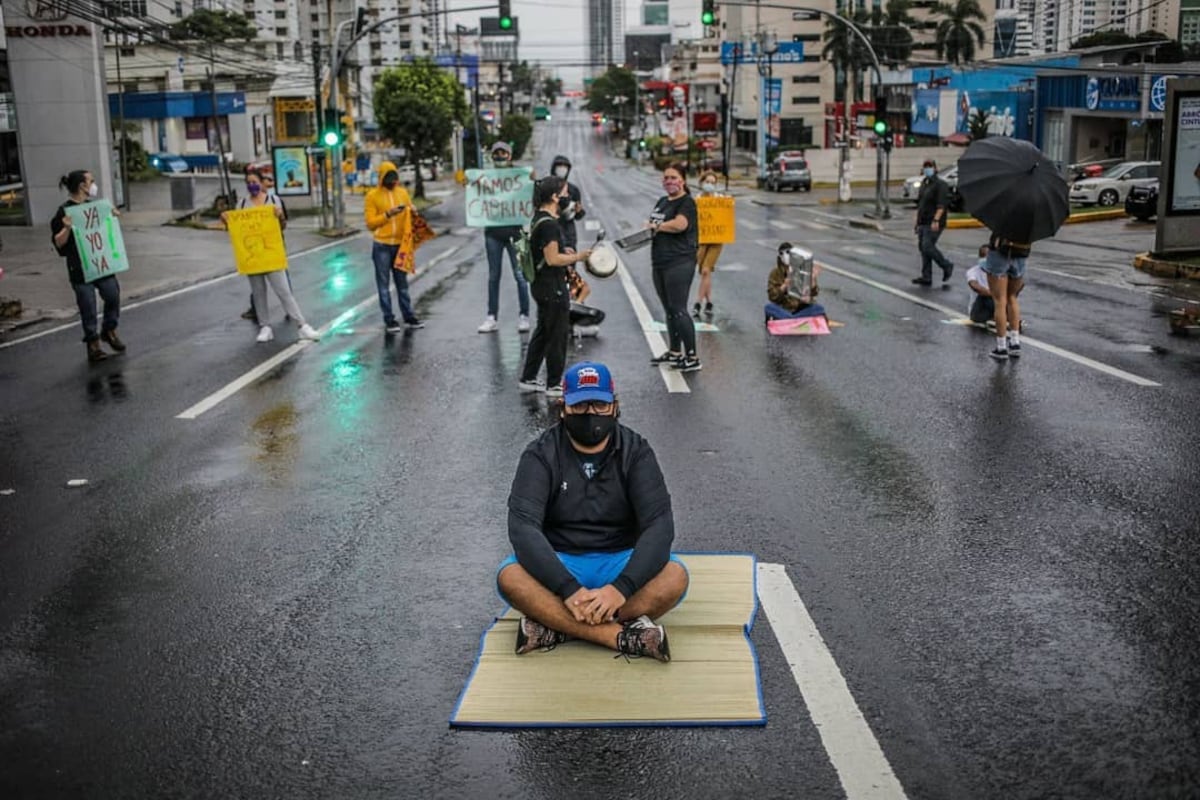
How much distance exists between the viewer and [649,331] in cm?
1576

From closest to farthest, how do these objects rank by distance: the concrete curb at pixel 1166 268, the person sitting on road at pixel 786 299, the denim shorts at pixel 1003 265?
the denim shorts at pixel 1003 265, the person sitting on road at pixel 786 299, the concrete curb at pixel 1166 268

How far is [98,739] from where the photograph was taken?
4910 millimetres

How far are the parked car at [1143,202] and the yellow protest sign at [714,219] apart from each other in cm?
2099

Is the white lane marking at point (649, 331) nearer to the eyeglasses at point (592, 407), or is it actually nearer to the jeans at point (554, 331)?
the jeans at point (554, 331)

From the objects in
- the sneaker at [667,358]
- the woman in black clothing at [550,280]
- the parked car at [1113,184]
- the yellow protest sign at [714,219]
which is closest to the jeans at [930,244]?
the yellow protest sign at [714,219]

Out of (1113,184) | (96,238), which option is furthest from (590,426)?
(1113,184)

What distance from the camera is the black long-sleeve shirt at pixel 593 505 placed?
573 cm

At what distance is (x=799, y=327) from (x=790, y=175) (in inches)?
2000

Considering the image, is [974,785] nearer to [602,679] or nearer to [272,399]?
[602,679]

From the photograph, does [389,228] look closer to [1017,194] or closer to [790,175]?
[1017,194]

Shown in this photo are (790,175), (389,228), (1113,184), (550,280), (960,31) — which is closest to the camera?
(550,280)

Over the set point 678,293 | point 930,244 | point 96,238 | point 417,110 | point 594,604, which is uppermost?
point 417,110

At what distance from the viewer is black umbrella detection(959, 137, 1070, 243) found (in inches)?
487

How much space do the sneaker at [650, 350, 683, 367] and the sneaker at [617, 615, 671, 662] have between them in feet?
24.8
